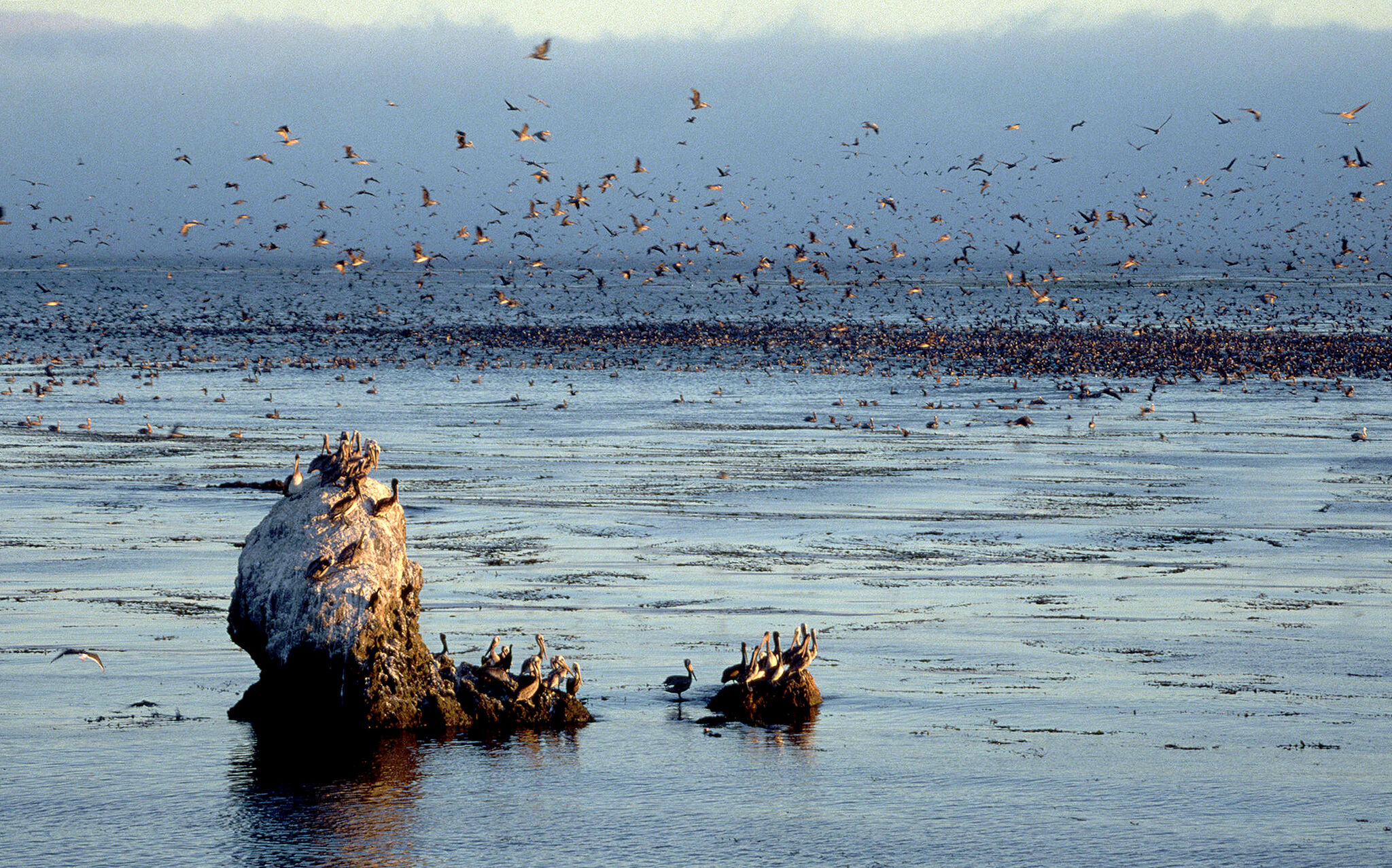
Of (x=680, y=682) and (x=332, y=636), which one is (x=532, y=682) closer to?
(x=680, y=682)

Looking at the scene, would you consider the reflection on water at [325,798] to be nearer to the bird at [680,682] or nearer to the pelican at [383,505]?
the pelican at [383,505]

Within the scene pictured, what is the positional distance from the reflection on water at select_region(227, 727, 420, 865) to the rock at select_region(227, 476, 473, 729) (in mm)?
309

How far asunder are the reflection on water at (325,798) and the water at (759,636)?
0.04 metres

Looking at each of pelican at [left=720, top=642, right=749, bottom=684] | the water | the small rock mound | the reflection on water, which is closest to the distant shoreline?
the water

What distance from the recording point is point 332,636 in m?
14.1

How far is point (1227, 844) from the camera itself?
11500mm

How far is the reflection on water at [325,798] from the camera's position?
11.2m

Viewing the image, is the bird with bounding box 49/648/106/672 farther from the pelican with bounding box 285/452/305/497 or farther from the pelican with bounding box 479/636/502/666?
the pelican with bounding box 479/636/502/666

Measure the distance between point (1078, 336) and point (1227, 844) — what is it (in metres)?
61.0

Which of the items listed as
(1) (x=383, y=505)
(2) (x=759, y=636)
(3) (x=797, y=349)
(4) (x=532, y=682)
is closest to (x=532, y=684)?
(4) (x=532, y=682)

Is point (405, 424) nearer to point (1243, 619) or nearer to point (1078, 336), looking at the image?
point (1243, 619)

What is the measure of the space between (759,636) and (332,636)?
500 cm

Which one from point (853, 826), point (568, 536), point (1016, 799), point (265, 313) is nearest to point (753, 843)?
point (853, 826)

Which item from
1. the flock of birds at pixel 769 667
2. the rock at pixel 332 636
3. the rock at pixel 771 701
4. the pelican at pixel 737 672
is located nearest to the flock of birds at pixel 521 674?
the rock at pixel 332 636
